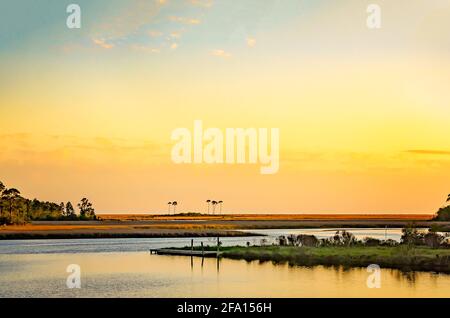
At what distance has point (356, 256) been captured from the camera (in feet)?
172

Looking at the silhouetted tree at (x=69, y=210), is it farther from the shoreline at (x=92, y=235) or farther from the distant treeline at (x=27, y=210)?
the shoreline at (x=92, y=235)

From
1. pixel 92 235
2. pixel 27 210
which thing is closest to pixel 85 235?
pixel 92 235

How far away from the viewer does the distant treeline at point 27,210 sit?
14012 cm

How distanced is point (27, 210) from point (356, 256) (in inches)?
4892

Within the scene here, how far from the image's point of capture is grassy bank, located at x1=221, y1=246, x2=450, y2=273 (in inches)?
1917

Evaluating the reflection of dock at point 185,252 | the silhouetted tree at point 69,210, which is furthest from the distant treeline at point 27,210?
the reflection of dock at point 185,252

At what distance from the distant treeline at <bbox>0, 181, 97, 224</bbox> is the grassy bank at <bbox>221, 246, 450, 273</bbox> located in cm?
8738

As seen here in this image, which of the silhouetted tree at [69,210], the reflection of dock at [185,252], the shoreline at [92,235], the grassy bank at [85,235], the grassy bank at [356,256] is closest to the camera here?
the grassy bank at [356,256]

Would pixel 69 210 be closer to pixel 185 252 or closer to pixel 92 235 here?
pixel 92 235

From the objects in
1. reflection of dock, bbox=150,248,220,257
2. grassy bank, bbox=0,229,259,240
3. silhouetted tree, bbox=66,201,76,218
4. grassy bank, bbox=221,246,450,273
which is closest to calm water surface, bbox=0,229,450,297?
reflection of dock, bbox=150,248,220,257

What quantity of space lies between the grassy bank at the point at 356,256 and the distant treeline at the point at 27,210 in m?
87.4
